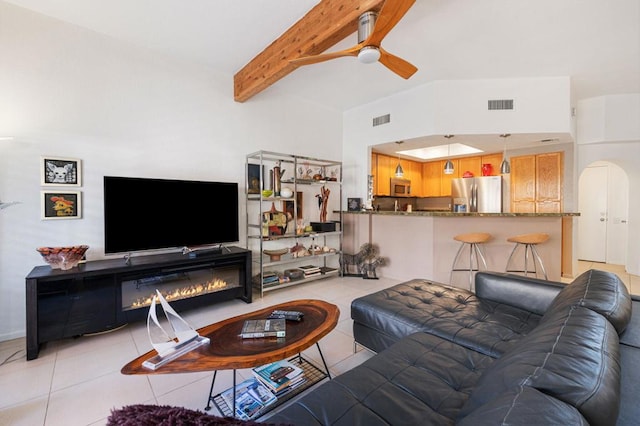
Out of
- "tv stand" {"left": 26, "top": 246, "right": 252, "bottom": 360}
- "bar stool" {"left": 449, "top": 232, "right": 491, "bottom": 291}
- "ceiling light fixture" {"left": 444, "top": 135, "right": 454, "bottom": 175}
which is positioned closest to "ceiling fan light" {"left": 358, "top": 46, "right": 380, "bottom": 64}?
"ceiling light fixture" {"left": 444, "top": 135, "right": 454, "bottom": 175}

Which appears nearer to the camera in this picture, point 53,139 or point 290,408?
point 290,408

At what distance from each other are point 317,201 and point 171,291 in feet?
8.50

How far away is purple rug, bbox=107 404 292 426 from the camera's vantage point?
0.62 m

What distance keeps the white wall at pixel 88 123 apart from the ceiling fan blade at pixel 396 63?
7.26 ft

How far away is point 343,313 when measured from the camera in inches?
121

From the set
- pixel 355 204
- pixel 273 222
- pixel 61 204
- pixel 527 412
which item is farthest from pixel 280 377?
pixel 355 204

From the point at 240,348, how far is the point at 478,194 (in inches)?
224

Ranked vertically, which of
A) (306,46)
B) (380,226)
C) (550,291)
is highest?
(306,46)

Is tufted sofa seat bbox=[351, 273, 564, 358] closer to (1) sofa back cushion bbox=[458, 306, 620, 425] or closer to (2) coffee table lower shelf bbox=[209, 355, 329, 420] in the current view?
(2) coffee table lower shelf bbox=[209, 355, 329, 420]

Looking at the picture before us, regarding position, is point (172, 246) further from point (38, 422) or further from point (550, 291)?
point (550, 291)

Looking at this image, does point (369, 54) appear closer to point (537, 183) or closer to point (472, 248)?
point (472, 248)

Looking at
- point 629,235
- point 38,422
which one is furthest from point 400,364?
point 629,235

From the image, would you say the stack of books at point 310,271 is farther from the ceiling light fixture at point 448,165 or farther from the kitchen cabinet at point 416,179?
the kitchen cabinet at point 416,179

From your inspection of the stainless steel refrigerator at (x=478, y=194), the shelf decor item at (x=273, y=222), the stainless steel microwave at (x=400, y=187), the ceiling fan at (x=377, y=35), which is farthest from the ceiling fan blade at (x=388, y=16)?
the stainless steel refrigerator at (x=478, y=194)
